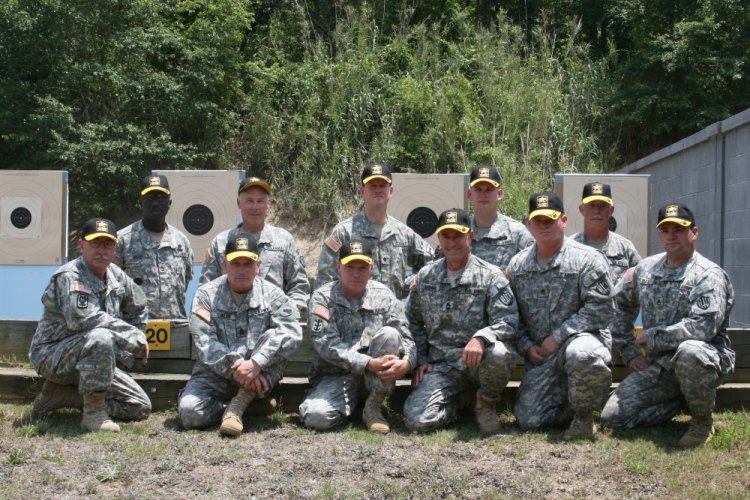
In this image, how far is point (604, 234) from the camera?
557cm

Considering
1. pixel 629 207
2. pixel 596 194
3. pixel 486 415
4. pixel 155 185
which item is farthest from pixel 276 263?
pixel 629 207

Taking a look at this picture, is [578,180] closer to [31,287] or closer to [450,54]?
[31,287]

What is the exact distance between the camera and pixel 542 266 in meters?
4.79

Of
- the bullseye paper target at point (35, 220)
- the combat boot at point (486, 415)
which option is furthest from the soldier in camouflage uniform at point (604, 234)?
the bullseye paper target at point (35, 220)

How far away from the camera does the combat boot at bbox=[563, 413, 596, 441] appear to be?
14.4ft

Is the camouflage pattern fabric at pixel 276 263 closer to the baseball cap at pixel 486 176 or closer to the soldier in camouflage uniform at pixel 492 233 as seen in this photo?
the soldier in camouflage uniform at pixel 492 233

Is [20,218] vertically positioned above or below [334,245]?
above

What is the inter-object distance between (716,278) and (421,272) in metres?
1.90

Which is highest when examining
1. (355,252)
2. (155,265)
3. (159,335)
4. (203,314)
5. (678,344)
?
(355,252)

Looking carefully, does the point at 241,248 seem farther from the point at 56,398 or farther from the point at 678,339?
the point at 678,339

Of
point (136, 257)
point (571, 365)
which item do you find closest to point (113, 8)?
point (136, 257)

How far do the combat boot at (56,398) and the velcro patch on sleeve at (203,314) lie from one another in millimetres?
1083

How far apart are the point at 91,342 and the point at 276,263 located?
1.51 meters

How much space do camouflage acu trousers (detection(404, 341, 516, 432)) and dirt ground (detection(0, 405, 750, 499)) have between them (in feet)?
0.36
